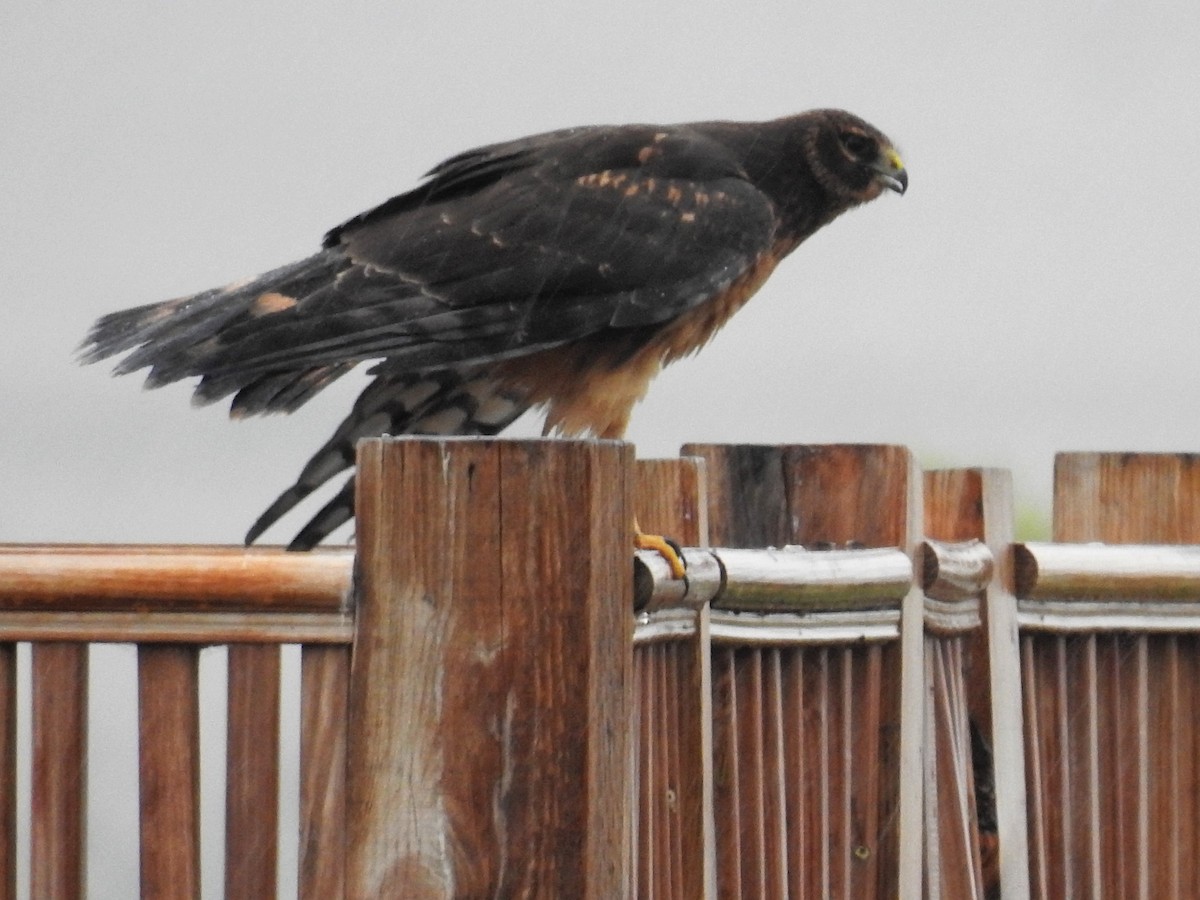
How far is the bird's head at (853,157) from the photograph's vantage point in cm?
505

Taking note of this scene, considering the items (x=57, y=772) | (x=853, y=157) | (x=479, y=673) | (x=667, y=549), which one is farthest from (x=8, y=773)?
(x=853, y=157)

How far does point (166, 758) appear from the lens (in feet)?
6.82

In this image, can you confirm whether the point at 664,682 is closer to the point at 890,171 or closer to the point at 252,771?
the point at 252,771

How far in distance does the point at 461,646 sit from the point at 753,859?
1179 millimetres

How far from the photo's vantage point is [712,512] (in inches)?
127

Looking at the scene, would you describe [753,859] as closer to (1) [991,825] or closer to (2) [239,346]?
(1) [991,825]

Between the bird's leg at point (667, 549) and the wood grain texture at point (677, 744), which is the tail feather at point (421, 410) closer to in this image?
the wood grain texture at point (677, 744)

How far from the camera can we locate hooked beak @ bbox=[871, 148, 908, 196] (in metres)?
5.09

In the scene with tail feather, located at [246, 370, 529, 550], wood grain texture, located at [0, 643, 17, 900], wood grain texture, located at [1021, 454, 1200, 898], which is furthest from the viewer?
tail feather, located at [246, 370, 529, 550]

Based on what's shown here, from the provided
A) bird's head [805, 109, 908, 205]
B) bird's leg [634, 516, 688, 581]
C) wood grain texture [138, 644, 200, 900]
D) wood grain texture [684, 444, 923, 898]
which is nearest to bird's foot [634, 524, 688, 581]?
bird's leg [634, 516, 688, 581]

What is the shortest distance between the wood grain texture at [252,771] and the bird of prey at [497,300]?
39.5 inches

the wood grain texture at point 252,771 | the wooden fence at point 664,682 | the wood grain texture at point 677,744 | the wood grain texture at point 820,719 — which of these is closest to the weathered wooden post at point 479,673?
the wooden fence at point 664,682

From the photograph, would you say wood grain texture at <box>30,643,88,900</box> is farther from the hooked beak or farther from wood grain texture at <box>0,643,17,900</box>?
the hooked beak

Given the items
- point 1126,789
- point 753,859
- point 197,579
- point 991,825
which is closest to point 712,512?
point 753,859
